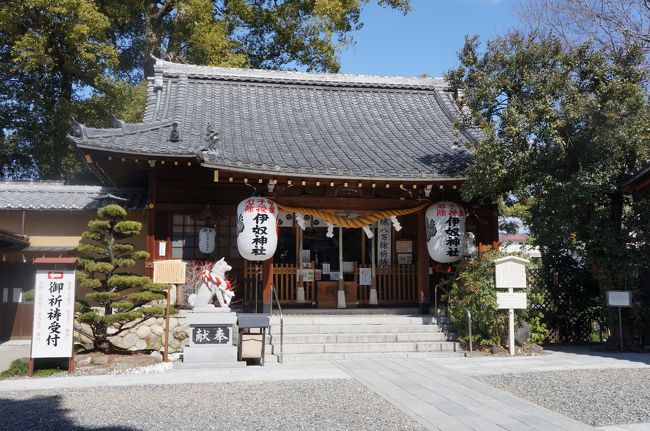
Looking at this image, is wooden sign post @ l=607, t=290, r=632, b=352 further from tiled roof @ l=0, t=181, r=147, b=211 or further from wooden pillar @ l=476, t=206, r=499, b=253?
tiled roof @ l=0, t=181, r=147, b=211

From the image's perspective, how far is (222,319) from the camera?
379 inches

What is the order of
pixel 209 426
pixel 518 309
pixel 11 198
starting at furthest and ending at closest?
pixel 11 198, pixel 518 309, pixel 209 426

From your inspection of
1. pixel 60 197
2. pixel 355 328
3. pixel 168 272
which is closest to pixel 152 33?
pixel 60 197

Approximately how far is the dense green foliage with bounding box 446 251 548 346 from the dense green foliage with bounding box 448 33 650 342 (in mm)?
1218

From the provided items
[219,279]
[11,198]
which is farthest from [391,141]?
[11,198]

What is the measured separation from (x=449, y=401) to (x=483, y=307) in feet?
12.6

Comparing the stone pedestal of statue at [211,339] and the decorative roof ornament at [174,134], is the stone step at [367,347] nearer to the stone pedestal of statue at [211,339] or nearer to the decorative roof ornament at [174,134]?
the stone pedestal of statue at [211,339]

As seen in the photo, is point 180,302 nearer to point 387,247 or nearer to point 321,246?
point 321,246

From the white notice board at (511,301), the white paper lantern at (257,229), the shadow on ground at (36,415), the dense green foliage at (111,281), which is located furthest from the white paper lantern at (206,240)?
the white notice board at (511,301)

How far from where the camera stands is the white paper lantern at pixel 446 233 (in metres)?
11.9

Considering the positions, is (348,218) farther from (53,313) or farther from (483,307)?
(53,313)

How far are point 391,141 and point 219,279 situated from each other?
6.04 metres

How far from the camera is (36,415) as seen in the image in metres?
6.28

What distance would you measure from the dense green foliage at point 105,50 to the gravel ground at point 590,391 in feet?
57.9
